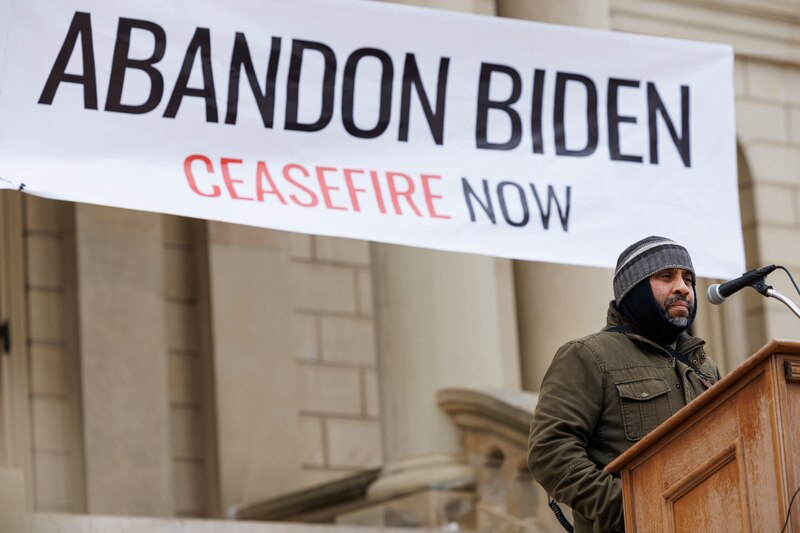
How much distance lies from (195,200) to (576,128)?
1.88m

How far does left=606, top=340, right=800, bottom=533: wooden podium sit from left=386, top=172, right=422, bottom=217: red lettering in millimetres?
2733

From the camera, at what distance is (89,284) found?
550 inches

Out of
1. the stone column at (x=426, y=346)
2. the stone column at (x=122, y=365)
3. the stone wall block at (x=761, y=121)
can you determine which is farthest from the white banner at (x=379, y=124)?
the stone wall block at (x=761, y=121)

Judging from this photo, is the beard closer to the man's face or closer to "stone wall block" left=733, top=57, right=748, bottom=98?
the man's face

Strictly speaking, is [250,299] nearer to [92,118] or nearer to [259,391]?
[259,391]

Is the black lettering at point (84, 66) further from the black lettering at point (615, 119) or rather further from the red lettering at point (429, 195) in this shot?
the black lettering at point (615, 119)

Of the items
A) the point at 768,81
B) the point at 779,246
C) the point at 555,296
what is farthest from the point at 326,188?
the point at 768,81

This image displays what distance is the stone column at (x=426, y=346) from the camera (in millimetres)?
12078

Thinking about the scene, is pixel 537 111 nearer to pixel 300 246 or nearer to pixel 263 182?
pixel 263 182

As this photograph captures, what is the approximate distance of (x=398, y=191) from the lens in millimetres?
8523

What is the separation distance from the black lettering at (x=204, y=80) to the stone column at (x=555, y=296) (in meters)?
4.94

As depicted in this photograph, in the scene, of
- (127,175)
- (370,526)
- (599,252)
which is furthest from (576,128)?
(370,526)

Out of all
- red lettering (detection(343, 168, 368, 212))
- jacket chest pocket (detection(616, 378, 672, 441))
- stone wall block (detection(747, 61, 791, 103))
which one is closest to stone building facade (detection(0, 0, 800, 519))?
stone wall block (detection(747, 61, 791, 103))

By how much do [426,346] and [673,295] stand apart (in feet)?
20.2
